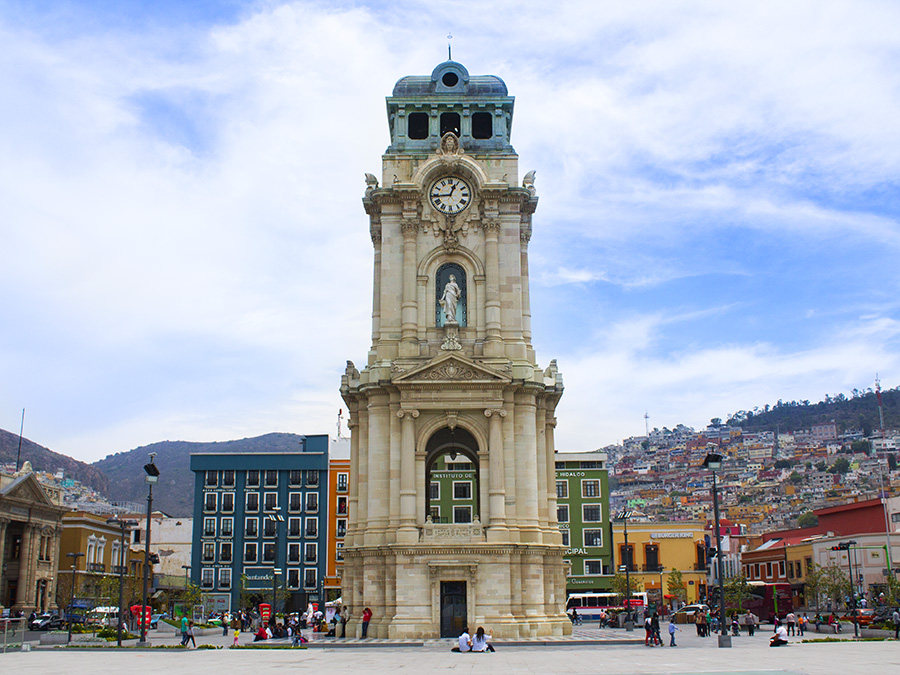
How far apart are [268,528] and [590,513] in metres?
33.7

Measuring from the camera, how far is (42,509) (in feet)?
284

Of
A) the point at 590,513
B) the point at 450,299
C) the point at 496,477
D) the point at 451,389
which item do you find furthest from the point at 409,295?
the point at 590,513

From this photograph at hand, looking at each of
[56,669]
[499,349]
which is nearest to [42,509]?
[499,349]

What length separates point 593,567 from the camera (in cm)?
9600

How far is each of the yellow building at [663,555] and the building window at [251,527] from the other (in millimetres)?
38906

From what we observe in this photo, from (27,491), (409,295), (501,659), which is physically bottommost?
(501,659)

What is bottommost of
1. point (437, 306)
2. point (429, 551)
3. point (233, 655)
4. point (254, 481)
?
point (233, 655)

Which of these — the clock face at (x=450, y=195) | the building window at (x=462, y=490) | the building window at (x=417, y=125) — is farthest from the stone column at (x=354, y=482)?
the building window at (x=462, y=490)

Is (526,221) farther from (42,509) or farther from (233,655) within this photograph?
(42,509)

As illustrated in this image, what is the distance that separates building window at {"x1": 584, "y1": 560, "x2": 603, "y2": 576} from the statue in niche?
5039 cm

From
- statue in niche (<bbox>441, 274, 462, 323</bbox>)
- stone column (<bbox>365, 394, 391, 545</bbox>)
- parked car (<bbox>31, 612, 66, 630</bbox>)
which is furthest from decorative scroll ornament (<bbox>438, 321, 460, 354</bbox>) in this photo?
parked car (<bbox>31, 612, 66, 630</bbox>)

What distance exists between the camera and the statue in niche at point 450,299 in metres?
54.2

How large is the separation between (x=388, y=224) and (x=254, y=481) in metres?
50.5

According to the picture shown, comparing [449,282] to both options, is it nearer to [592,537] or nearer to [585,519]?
[585,519]
